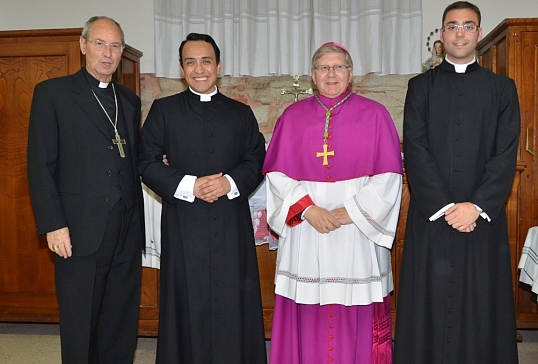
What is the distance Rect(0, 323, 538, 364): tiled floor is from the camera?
12.8 ft

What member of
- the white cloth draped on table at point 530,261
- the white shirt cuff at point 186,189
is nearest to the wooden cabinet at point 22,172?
the white shirt cuff at point 186,189

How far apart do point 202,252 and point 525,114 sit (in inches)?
103

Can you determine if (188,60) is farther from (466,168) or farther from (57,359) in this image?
(57,359)

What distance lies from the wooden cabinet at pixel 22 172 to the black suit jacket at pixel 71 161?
1.59 meters

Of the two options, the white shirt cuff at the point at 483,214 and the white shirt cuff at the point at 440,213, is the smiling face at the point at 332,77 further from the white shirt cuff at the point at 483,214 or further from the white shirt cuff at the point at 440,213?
the white shirt cuff at the point at 483,214

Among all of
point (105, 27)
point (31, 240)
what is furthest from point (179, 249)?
point (31, 240)

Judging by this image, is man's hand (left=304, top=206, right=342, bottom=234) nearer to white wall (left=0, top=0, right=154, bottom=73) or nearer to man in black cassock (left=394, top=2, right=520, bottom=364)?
man in black cassock (left=394, top=2, right=520, bottom=364)

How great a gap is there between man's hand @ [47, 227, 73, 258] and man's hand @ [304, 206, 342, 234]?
3.88ft

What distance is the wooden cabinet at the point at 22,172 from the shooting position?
4371 mm

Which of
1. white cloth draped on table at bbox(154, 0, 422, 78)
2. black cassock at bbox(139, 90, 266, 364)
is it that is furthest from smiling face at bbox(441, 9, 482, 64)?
white cloth draped on table at bbox(154, 0, 422, 78)

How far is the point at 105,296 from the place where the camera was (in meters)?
3.05

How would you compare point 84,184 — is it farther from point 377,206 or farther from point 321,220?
point 377,206

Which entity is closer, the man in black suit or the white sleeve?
the man in black suit

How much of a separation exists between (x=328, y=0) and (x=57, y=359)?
11.9ft
